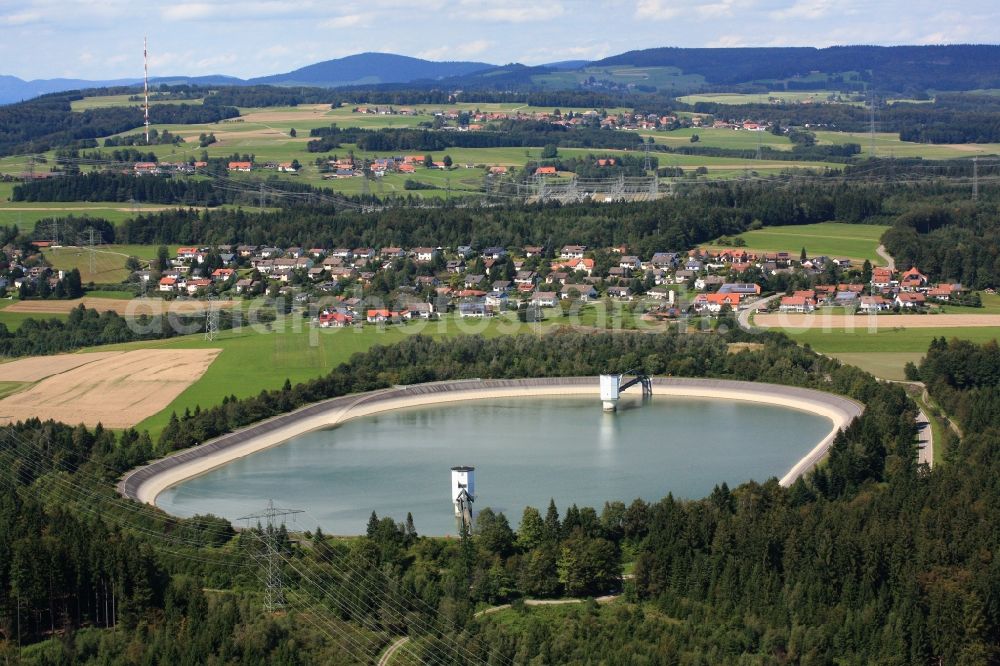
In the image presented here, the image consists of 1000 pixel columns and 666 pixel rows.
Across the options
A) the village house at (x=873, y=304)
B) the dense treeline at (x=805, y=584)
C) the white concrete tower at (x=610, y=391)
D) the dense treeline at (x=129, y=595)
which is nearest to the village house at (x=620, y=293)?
the village house at (x=873, y=304)

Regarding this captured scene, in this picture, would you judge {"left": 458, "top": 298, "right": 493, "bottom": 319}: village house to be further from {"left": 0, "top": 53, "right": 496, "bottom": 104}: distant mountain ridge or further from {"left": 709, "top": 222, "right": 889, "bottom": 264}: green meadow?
{"left": 0, "top": 53, "right": 496, "bottom": 104}: distant mountain ridge

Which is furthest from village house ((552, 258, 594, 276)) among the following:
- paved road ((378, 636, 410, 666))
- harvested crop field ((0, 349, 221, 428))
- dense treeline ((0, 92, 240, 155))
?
dense treeline ((0, 92, 240, 155))

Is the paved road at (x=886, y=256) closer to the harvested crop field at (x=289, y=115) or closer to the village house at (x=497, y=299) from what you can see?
the village house at (x=497, y=299)

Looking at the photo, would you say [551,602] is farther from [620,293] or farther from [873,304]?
[620,293]

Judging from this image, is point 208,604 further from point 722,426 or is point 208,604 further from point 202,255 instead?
point 202,255

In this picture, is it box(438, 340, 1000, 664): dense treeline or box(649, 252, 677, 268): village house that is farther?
box(649, 252, 677, 268): village house
